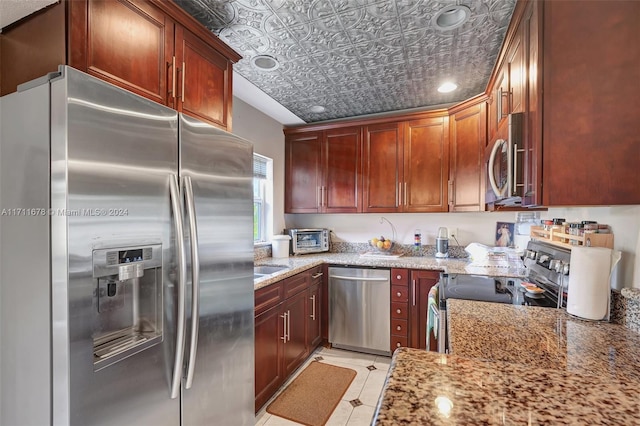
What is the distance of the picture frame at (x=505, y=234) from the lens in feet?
10.00

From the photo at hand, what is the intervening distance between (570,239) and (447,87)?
5.46ft

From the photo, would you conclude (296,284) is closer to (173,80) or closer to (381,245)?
(381,245)

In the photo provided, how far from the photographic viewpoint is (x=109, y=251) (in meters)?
1.01

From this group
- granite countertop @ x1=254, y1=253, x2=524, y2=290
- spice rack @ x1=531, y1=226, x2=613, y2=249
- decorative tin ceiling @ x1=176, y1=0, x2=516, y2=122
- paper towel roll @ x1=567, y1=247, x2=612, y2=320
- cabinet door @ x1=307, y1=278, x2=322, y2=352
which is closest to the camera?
paper towel roll @ x1=567, y1=247, x2=612, y2=320

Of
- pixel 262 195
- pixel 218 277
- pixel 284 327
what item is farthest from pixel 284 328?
pixel 262 195

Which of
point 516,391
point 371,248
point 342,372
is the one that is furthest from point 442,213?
point 516,391

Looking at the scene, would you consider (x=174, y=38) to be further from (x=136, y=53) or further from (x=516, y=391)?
(x=516, y=391)

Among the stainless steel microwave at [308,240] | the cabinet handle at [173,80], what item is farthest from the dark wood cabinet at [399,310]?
the cabinet handle at [173,80]

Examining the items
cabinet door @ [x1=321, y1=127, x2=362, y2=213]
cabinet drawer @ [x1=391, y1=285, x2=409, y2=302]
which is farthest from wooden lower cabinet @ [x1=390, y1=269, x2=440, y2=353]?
cabinet door @ [x1=321, y1=127, x2=362, y2=213]

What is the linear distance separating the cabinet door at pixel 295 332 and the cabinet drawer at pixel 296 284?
0.04 meters

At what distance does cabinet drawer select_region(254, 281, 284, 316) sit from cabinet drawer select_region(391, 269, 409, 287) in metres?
1.09

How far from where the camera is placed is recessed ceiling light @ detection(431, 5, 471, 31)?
160cm

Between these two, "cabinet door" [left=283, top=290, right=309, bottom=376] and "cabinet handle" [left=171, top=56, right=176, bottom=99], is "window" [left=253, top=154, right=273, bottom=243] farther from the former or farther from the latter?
"cabinet handle" [left=171, top=56, right=176, bottom=99]

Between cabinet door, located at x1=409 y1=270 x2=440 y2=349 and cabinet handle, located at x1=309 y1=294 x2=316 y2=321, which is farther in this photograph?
cabinet handle, located at x1=309 y1=294 x2=316 y2=321
